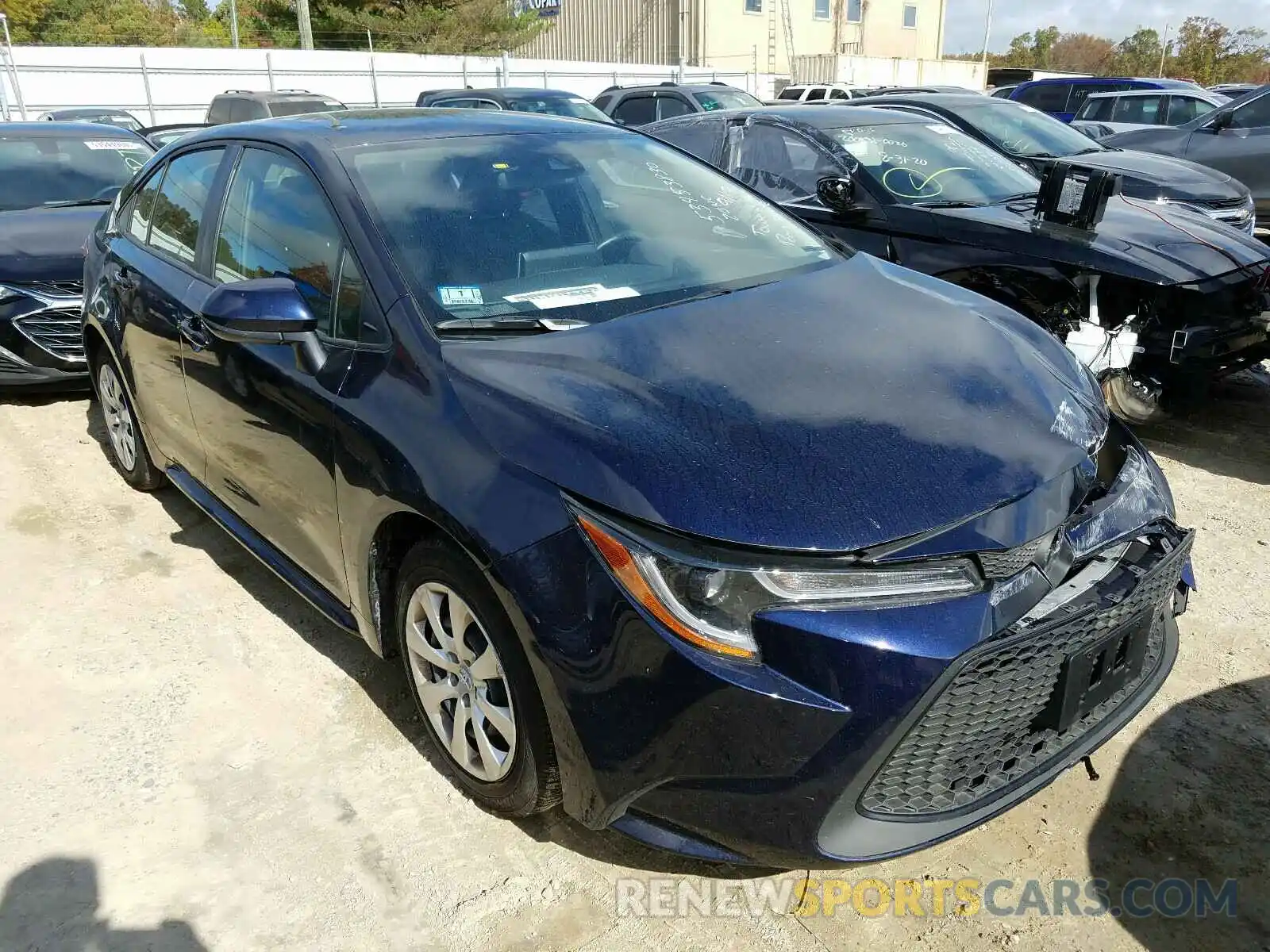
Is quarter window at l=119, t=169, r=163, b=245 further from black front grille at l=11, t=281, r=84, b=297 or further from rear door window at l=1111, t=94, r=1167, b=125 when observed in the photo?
rear door window at l=1111, t=94, r=1167, b=125

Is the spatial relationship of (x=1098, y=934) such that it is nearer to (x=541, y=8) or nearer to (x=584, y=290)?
(x=584, y=290)

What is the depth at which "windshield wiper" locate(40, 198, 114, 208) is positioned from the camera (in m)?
6.21

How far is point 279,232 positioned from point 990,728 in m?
2.42

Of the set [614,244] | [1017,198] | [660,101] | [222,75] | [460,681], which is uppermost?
[222,75]

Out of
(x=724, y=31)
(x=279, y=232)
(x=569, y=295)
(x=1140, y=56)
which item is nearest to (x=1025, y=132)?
(x=569, y=295)

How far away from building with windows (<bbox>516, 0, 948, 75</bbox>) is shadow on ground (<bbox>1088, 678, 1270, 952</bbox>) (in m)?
34.8

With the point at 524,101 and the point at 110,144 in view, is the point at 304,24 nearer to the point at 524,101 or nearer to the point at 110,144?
the point at 524,101

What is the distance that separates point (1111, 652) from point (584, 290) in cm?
160

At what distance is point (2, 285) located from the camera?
17.8ft

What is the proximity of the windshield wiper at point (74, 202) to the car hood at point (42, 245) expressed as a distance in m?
0.21

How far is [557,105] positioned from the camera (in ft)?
43.7

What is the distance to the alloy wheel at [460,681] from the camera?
2.23 meters

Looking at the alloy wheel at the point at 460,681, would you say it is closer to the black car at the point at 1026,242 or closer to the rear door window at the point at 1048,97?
the black car at the point at 1026,242

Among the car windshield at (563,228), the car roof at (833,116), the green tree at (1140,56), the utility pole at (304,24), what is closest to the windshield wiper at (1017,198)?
the car roof at (833,116)
